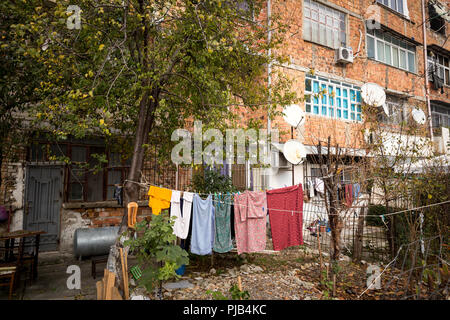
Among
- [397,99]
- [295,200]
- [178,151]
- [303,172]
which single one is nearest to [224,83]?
[178,151]

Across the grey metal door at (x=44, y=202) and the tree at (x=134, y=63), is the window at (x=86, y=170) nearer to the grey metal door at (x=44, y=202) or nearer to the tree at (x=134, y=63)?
the grey metal door at (x=44, y=202)

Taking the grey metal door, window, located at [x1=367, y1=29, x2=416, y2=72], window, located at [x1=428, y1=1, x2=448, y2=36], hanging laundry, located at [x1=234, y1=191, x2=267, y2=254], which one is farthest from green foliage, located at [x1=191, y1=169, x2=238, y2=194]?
window, located at [x1=428, y1=1, x2=448, y2=36]

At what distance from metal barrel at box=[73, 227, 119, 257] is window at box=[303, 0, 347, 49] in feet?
31.9

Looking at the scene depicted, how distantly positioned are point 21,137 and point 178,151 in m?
4.04

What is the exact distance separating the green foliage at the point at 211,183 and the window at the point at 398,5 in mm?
12754

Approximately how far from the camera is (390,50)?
12422mm

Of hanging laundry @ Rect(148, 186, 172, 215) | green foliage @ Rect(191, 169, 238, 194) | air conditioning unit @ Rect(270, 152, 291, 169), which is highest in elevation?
air conditioning unit @ Rect(270, 152, 291, 169)

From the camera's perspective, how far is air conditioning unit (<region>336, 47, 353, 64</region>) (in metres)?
10.3

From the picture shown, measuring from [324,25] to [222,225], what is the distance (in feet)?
31.2

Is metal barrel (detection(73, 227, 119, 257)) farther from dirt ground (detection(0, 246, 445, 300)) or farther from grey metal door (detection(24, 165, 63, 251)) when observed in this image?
grey metal door (detection(24, 165, 63, 251))

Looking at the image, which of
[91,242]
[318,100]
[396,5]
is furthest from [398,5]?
[91,242]

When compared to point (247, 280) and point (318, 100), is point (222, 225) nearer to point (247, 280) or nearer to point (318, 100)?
point (247, 280)
